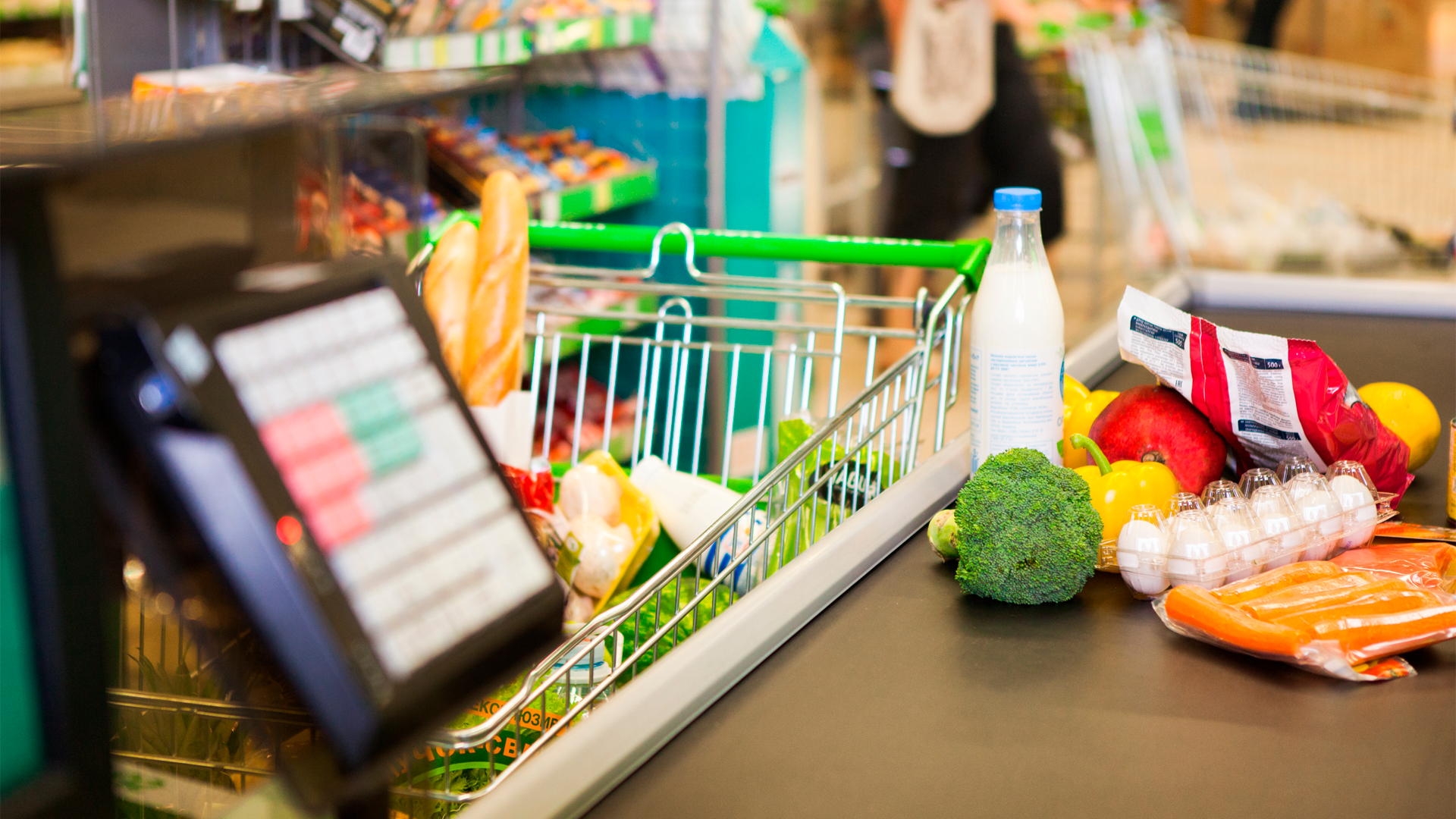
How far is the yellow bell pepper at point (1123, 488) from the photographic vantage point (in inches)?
43.1

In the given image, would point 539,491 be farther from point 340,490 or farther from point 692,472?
point 340,490

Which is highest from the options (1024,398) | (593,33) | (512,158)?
(593,33)

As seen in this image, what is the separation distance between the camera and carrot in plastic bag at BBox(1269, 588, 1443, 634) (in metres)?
0.91

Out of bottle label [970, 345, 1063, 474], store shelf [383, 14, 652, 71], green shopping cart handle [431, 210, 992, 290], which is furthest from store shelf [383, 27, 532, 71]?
bottle label [970, 345, 1063, 474]

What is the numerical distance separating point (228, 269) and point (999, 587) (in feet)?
2.29

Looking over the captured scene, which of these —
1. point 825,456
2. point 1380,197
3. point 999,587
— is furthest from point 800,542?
point 1380,197

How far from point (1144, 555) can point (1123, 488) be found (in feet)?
0.36

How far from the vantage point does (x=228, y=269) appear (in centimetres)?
48

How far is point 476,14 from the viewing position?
2.70 m

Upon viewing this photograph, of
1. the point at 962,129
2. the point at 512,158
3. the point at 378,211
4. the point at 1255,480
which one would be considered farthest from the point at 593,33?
the point at 1255,480

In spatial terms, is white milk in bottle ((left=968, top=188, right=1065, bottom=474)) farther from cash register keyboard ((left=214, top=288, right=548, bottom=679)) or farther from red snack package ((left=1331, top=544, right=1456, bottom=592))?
cash register keyboard ((left=214, top=288, right=548, bottom=679))

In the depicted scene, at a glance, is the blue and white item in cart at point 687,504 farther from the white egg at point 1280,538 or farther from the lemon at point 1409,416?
A: the lemon at point 1409,416

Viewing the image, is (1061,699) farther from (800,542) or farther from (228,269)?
(228,269)

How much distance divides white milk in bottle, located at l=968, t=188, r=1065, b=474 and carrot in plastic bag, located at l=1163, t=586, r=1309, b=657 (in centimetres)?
22
